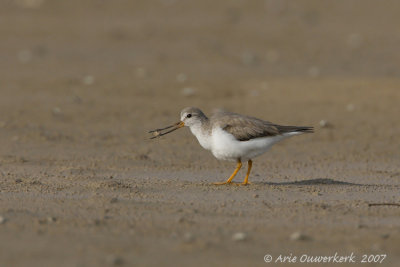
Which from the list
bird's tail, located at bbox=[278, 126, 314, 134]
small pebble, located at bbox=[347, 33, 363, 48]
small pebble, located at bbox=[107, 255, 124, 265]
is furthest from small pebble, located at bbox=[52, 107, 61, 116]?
small pebble, located at bbox=[347, 33, 363, 48]

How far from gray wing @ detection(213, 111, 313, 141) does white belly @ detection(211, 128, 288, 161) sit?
0.05 meters

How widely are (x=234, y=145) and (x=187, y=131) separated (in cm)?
340

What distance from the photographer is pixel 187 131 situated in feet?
37.3

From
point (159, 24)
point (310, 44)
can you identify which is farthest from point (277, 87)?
point (159, 24)

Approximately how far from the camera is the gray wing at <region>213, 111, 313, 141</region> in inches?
318

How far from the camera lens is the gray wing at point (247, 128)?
26.5 feet

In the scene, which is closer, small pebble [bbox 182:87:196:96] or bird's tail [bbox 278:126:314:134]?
bird's tail [bbox 278:126:314:134]

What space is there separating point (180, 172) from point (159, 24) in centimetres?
1206

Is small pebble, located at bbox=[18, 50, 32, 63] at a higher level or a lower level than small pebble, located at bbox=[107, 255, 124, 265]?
higher

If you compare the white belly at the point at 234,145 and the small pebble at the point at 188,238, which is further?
the white belly at the point at 234,145

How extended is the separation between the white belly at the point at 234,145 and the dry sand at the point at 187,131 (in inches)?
15.2

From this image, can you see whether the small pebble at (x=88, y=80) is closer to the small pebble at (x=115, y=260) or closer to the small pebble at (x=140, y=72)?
the small pebble at (x=140, y=72)

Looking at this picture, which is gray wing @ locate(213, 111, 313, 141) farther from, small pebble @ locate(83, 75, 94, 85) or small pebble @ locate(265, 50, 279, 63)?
small pebble @ locate(265, 50, 279, 63)

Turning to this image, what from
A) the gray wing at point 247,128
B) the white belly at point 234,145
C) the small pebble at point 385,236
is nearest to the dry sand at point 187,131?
the small pebble at point 385,236
